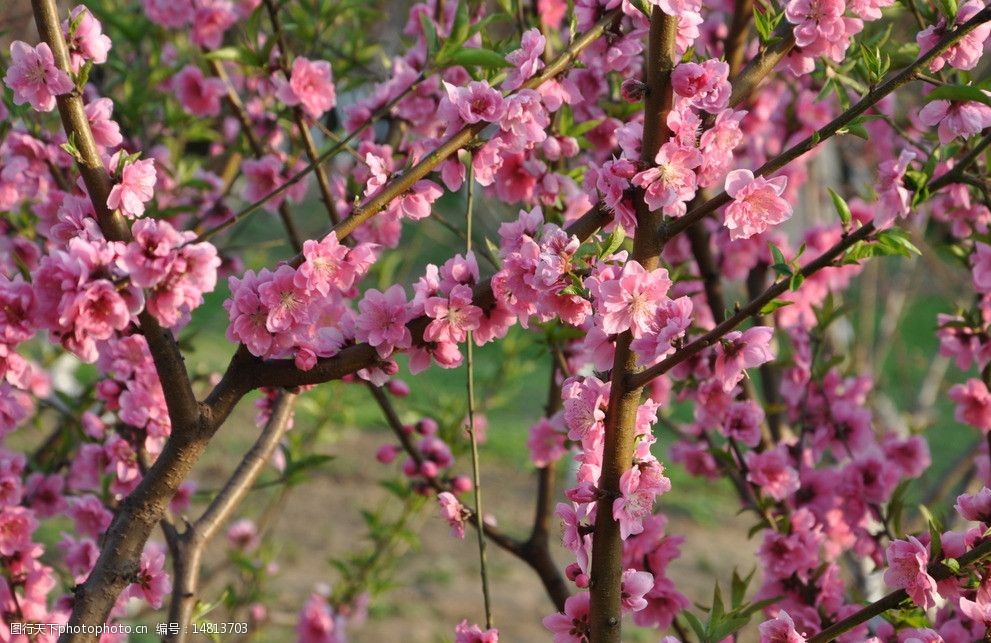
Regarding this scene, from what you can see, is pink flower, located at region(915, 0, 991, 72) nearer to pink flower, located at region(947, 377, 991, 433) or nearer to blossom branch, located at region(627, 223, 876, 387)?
blossom branch, located at region(627, 223, 876, 387)

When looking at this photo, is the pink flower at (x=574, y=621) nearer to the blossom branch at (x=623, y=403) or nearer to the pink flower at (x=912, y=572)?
the blossom branch at (x=623, y=403)

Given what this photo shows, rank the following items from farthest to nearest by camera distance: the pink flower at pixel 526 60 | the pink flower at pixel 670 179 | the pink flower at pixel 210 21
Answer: the pink flower at pixel 210 21
the pink flower at pixel 526 60
the pink flower at pixel 670 179

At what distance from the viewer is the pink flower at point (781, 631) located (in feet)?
4.87

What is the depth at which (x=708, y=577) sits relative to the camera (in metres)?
6.10

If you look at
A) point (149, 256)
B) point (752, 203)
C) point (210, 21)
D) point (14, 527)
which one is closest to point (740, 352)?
point (752, 203)

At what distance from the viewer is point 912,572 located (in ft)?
4.89

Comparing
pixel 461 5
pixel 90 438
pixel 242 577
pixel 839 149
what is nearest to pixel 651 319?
pixel 461 5

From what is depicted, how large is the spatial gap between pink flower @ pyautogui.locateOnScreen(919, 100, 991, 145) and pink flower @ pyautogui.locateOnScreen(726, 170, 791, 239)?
330 mm

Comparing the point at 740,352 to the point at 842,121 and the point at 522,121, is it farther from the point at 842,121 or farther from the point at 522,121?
the point at 522,121

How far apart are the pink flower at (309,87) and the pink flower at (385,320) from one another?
0.84 m

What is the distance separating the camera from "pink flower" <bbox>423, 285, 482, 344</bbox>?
1549 millimetres

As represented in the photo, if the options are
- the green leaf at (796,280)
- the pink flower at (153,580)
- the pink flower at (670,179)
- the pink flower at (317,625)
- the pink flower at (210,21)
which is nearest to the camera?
the green leaf at (796,280)

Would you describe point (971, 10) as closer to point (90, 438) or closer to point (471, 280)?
point (471, 280)

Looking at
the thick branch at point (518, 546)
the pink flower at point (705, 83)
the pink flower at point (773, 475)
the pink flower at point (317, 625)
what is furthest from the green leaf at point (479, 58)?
the pink flower at point (317, 625)
